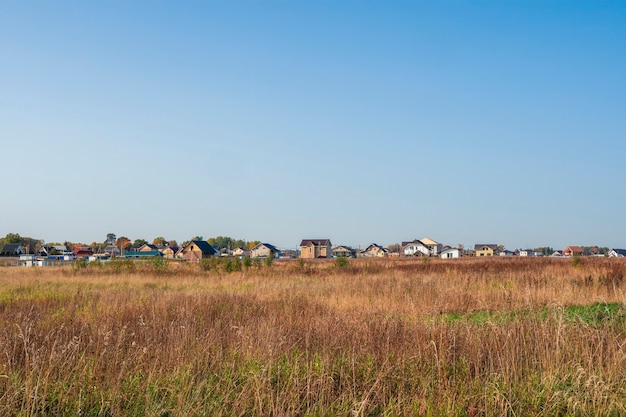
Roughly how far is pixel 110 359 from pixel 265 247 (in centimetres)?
11895

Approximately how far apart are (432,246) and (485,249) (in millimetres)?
22199

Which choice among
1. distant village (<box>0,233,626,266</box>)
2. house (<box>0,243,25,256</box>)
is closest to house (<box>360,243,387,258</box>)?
distant village (<box>0,233,626,266</box>)

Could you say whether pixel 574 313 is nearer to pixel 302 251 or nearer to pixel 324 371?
pixel 324 371

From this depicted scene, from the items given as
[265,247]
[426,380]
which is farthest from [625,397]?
[265,247]

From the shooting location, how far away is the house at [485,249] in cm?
14052

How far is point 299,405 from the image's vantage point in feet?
17.3

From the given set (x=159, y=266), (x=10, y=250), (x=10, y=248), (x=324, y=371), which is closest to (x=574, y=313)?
(x=324, y=371)

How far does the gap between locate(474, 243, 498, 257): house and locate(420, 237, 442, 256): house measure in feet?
56.9

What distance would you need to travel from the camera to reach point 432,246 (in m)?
129

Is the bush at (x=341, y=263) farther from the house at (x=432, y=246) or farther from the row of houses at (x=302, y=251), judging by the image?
the house at (x=432, y=246)

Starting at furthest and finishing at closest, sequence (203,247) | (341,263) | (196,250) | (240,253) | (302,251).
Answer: (240,253) < (302,251) < (203,247) < (196,250) < (341,263)

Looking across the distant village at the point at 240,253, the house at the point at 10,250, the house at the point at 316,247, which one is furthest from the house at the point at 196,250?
the house at the point at 10,250

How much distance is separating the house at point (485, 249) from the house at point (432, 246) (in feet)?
56.9

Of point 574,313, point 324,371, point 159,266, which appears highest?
point 159,266
